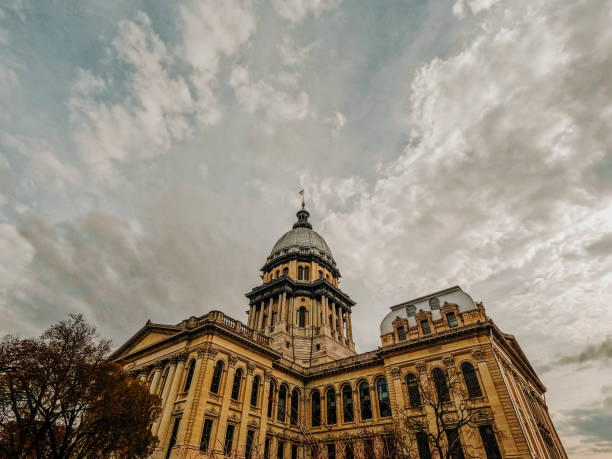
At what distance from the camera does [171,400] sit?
2983 cm

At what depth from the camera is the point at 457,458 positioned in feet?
91.0

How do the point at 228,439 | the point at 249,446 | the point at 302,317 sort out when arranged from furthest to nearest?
the point at 302,317, the point at 249,446, the point at 228,439

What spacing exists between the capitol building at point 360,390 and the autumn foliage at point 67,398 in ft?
20.2

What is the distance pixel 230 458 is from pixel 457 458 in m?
17.7

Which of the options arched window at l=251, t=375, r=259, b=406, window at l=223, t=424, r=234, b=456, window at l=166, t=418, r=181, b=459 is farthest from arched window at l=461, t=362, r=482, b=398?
window at l=166, t=418, r=181, b=459

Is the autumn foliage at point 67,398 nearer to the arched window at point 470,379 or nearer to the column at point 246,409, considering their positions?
the column at point 246,409

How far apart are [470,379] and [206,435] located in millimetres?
22355

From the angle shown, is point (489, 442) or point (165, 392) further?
point (165, 392)

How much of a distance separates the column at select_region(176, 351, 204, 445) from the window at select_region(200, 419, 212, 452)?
154 centimetres

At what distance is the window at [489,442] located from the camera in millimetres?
26422

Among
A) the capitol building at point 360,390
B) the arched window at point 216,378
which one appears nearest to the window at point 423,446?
the capitol building at point 360,390

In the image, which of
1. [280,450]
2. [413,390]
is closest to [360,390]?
[413,390]

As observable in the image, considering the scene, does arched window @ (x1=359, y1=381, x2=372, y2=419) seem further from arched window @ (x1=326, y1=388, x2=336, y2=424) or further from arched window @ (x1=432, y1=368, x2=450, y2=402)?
arched window @ (x1=432, y1=368, x2=450, y2=402)

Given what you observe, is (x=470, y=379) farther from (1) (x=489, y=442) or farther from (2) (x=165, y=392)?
(2) (x=165, y=392)
